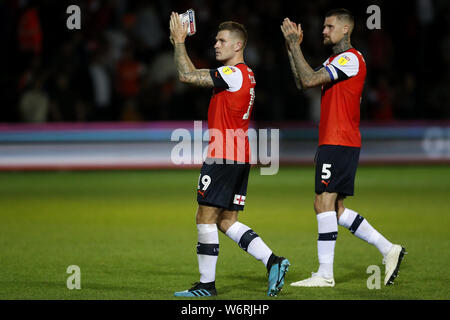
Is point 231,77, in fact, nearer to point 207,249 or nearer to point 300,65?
point 300,65

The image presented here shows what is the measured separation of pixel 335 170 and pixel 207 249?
1513 mm

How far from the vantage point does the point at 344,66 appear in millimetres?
8133

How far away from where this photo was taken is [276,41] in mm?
21875

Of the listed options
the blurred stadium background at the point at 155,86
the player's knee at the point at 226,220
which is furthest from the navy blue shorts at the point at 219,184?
the blurred stadium background at the point at 155,86

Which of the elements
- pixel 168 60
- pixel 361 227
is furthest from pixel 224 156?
pixel 168 60

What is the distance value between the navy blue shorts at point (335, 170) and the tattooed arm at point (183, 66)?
1465 mm

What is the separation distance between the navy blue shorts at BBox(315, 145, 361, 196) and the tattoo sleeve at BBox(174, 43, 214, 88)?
1.46 meters

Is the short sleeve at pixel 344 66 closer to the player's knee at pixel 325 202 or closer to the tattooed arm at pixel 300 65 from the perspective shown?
the tattooed arm at pixel 300 65

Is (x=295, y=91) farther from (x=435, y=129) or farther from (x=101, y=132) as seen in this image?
(x=101, y=132)

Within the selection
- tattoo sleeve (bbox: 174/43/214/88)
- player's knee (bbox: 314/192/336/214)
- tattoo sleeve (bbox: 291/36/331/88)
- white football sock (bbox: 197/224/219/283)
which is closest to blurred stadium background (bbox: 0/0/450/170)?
player's knee (bbox: 314/192/336/214)

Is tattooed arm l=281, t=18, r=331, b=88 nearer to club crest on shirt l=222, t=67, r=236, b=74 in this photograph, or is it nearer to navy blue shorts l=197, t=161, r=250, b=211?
club crest on shirt l=222, t=67, r=236, b=74

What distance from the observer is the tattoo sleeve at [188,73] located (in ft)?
24.4
